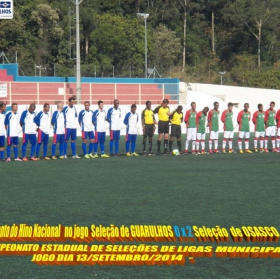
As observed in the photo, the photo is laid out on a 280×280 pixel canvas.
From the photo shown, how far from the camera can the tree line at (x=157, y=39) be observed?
59844mm

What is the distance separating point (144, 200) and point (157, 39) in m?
54.4

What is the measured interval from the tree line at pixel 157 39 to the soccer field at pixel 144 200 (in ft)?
114


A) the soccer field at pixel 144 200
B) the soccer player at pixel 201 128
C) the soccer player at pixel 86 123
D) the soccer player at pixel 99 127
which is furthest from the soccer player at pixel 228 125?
the soccer player at pixel 86 123

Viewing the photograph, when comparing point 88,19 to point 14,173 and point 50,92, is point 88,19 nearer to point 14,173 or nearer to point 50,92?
point 50,92

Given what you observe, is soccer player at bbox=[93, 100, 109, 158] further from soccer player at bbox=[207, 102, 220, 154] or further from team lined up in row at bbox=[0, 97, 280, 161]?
soccer player at bbox=[207, 102, 220, 154]

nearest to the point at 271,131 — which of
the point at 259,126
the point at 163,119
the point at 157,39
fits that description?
the point at 259,126

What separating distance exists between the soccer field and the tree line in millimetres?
34667

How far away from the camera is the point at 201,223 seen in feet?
37.5

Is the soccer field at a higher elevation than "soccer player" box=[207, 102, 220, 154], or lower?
lower

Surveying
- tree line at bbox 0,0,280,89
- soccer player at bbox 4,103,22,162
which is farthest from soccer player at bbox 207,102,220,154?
tree line at bbox 0,0,280,89

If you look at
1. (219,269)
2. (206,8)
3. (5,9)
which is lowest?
(219,269)

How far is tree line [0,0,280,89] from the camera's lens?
59844mm

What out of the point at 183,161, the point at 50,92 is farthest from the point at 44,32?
the point at 183,161

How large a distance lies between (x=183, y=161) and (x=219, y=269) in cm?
1426
